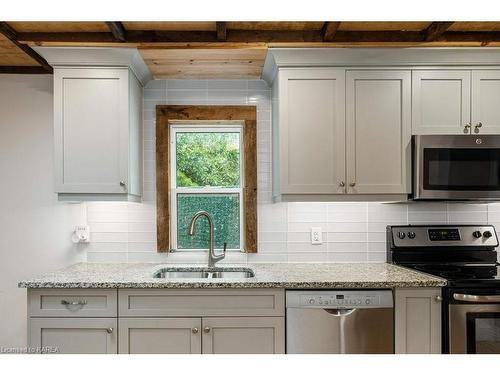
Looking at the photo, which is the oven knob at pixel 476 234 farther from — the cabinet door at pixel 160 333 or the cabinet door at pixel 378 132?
the cabinet door at pixel 160 333

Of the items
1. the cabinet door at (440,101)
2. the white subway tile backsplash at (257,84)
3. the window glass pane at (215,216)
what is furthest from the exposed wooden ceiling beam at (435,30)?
the window glass pane at (215,216)

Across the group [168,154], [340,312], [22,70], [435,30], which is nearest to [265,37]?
[435,30]

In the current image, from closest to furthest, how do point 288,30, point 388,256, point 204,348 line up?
point 204,348, point 288,30, point 388,256

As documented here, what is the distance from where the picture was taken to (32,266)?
107 inches

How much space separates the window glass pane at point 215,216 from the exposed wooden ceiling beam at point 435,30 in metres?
1.48

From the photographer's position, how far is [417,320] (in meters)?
2.08

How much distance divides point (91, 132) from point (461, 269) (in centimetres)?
229

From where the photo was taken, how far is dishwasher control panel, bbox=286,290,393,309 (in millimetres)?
2066

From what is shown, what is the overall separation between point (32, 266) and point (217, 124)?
1558 millimetres

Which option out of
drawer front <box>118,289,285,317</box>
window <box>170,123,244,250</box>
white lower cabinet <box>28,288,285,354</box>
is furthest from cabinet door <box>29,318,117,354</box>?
window <box>170,123,244,250</box>

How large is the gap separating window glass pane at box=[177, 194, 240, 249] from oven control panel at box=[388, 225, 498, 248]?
103 cm

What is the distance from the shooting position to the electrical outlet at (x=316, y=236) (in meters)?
2.71

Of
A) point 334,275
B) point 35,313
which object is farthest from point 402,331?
point 35,313

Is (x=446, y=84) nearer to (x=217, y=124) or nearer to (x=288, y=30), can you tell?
(x=288, y=30)
